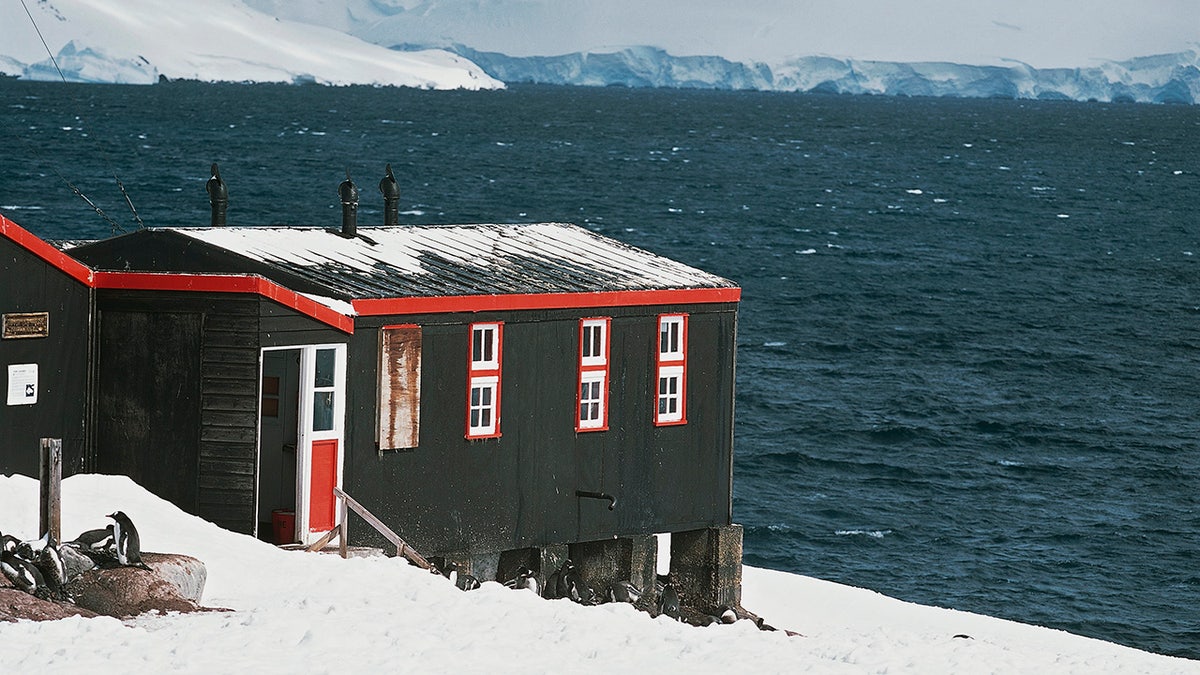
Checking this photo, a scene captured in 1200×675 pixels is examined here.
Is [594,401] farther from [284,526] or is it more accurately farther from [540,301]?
[284,526]

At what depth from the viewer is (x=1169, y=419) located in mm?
54000

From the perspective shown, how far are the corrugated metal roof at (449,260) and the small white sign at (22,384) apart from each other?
2.65 meters

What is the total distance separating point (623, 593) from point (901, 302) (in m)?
50.3

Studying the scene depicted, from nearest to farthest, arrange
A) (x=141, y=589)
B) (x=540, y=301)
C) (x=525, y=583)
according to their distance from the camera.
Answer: (x=141, y=589), (x=540, y=301), (x=525, y=583)

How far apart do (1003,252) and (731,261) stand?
641 inches

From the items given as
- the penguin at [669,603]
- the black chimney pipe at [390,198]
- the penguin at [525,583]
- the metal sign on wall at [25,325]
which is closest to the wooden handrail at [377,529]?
the penguin at [525,583]

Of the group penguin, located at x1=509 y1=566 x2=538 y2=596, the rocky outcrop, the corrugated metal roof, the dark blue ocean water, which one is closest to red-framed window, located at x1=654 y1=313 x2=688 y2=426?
the corrugated metal roof

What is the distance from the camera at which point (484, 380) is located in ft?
81.7

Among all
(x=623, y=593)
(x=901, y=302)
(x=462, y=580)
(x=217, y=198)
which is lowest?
(x=623, y=593)

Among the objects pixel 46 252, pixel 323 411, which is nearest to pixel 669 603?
pixel 323 411

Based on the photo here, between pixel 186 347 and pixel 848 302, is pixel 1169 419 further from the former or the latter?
pixel 186 347

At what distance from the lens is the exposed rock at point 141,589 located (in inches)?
721

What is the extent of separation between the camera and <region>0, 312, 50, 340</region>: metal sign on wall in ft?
72.6

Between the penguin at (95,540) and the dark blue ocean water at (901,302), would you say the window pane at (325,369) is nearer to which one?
the penguin at (95,540)
